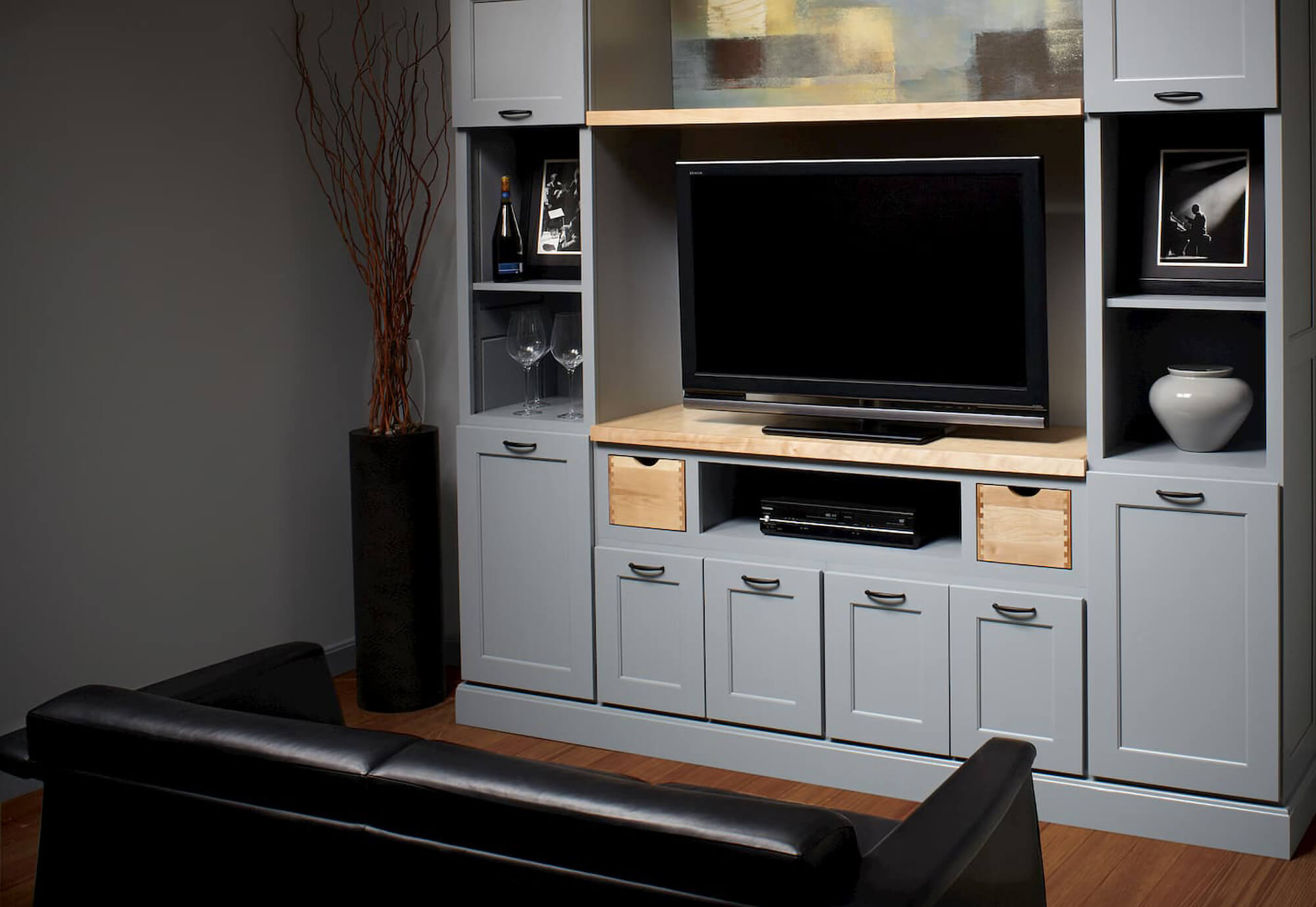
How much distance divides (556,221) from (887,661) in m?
1.51

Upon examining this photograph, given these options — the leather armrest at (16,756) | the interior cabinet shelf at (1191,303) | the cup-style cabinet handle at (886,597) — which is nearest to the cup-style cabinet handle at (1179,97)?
the interior cabinet shelf at (1191,303)

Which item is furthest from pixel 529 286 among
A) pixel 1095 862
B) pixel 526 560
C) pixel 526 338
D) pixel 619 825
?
pixel 619 825

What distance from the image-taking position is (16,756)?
81.4 inches

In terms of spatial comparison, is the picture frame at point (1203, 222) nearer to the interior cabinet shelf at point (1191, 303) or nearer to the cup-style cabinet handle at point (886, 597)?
the interior cabinet shelf at point (1191, 303)

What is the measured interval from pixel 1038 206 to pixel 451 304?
196 cm

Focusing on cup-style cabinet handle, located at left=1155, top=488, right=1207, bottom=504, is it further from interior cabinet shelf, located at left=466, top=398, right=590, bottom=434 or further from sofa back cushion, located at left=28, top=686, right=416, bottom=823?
sofa back cushion, located at left=28, top=686, right=416, bottom=823

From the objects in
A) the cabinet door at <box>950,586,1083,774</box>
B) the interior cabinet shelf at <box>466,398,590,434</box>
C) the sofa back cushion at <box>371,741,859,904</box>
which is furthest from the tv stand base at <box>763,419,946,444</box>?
the sofa back cushion at <box>371,741,859,904</box>

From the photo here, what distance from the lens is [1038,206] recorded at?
3.19m

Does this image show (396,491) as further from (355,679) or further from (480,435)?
(355,679)

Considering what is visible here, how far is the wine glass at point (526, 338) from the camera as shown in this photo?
12.6ft

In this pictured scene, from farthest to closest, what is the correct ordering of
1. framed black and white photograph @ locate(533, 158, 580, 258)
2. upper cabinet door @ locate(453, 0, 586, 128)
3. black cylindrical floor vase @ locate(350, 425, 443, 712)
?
1. black cylindrical floor vase @ locate(350, 425, 443, 712)
2. framed black and white photograph @ locate(533, 158, 580, 258)
3. upper cabinet door @ locate(453, 0, 586, 128)

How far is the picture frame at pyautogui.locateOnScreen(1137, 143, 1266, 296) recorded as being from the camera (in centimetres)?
308

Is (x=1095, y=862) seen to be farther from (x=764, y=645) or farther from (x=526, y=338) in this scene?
(x=526, y=338)

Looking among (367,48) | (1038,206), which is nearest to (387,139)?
(367,48)
